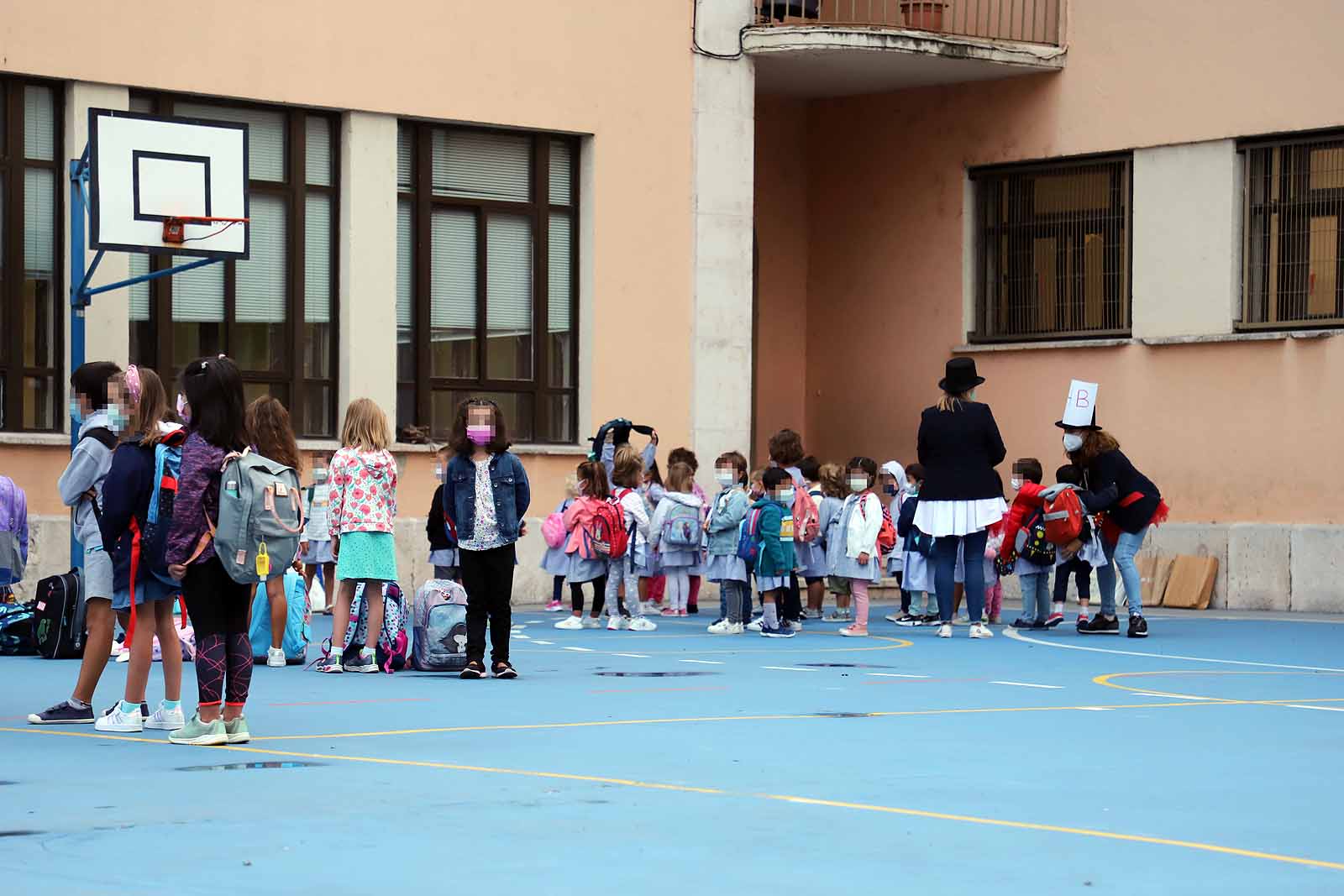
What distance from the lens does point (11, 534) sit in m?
12.7

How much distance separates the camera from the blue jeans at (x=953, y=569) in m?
17.8

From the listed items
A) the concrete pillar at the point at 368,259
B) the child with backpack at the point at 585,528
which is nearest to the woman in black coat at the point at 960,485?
the child with backpack at the point at 585,528

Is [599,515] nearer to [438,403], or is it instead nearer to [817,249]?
[438,403]

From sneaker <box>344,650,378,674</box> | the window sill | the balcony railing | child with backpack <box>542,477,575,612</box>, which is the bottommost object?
sneaker <box>344,650,378,674</box>

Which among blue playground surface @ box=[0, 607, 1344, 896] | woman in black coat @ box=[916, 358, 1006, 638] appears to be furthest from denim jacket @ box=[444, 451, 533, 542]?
woman in black coat @ box=[916, 358, 1006, 638]

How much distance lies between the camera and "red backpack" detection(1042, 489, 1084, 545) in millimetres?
18625

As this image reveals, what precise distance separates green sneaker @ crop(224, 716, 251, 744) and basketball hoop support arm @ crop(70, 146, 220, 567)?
32.2 feet

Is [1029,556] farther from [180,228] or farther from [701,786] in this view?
[701,786]

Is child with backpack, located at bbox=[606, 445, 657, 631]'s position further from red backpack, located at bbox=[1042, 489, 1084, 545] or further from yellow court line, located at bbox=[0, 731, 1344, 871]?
yellow court line, located at bbox=[0, 731, 1344, 871]

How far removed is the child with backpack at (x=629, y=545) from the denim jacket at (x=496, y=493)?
5.58m

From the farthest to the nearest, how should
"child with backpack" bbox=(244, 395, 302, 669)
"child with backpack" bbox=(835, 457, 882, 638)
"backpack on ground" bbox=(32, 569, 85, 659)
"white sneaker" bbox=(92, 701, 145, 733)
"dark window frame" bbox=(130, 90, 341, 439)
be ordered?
"dark window frame" bbox=(130, 90, 341, 439) → "child with backpack" bbox=(835, 457, 882, 638) → "backpack on ground" bbox=(32, 569, 85, 659) → "child with backpack" bbox=(244, 395, 302, 669) → "white sneaker" bbox=(92, 701, 145, 733)

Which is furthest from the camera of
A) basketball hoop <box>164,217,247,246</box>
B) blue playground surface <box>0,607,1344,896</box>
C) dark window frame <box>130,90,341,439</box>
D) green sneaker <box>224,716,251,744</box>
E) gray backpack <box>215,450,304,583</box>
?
dark window frame <box>130,90,341,439</box>

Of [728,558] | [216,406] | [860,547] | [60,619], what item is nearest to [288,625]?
[60,619]

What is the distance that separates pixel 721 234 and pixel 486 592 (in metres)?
12.2
